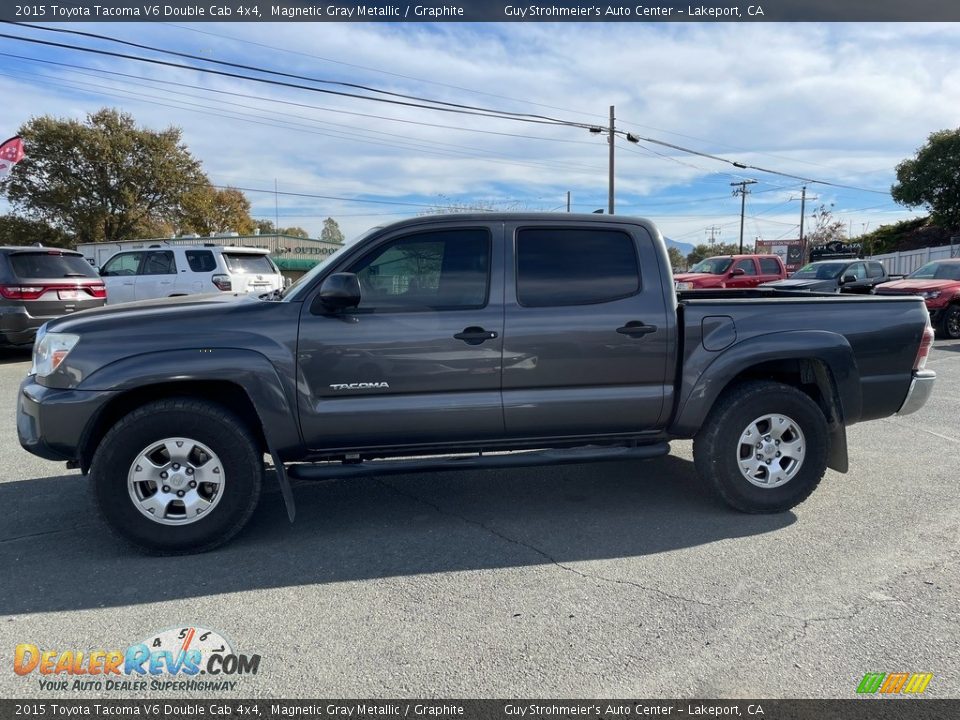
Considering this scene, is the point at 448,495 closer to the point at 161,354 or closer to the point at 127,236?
the point at 161,354

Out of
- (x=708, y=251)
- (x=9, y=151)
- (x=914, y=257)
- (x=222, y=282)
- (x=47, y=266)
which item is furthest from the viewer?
(x=708, y=251)

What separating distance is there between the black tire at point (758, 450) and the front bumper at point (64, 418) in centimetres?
360

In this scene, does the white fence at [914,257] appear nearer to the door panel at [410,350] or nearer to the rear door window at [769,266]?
the rear door window at [769,266]

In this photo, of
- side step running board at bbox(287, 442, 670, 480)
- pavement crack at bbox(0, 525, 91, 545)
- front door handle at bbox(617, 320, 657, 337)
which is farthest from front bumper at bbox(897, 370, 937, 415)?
pavement crack at bbox(0, 525, 91, 545)

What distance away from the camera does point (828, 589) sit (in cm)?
333

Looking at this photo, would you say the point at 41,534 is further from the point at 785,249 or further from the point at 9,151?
the point at 785,249

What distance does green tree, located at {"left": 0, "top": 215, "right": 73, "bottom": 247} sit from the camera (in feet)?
134

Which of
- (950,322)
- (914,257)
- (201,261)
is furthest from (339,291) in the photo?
(914,257)

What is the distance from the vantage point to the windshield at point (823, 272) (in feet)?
61.4

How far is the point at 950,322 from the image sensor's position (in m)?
A: 14.1

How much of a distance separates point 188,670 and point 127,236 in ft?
157

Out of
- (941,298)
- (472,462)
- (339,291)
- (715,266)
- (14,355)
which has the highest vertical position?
(715,266)

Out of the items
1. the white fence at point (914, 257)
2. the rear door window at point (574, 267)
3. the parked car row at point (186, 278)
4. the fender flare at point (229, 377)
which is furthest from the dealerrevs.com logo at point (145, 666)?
the white fence at point (914, 257)

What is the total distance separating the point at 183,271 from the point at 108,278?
1.81m
